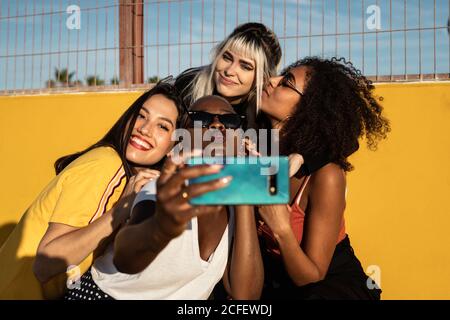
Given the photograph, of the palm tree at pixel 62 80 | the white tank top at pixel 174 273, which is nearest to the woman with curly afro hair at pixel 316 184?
the white tank top at pixel 174 273

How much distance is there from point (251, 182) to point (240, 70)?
262cm

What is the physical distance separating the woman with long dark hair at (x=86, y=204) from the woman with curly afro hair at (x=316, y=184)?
2.01ft

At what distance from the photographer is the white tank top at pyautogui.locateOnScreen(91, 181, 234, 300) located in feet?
7.07

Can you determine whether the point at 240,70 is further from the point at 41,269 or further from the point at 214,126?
the point at 41,269

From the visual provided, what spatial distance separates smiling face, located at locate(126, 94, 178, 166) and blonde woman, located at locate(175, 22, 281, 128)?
993 mm

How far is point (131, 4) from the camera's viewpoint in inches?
223

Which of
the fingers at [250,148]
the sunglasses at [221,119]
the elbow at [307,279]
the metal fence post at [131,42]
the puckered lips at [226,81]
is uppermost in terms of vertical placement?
the metal fence post at [131,42]

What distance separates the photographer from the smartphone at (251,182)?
5.14 ft

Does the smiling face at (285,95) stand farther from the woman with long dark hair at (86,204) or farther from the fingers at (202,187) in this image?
the fingers at (202,187)

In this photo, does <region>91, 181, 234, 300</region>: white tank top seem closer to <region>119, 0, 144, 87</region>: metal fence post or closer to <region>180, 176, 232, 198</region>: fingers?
<region>180, 176, 232, 198</region>: fingers

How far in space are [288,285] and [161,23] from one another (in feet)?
10.6

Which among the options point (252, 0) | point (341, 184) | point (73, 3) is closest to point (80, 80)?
point (73, 3)

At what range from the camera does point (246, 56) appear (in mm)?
4156

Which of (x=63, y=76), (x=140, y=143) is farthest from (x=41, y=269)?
(x=63, y=76)
